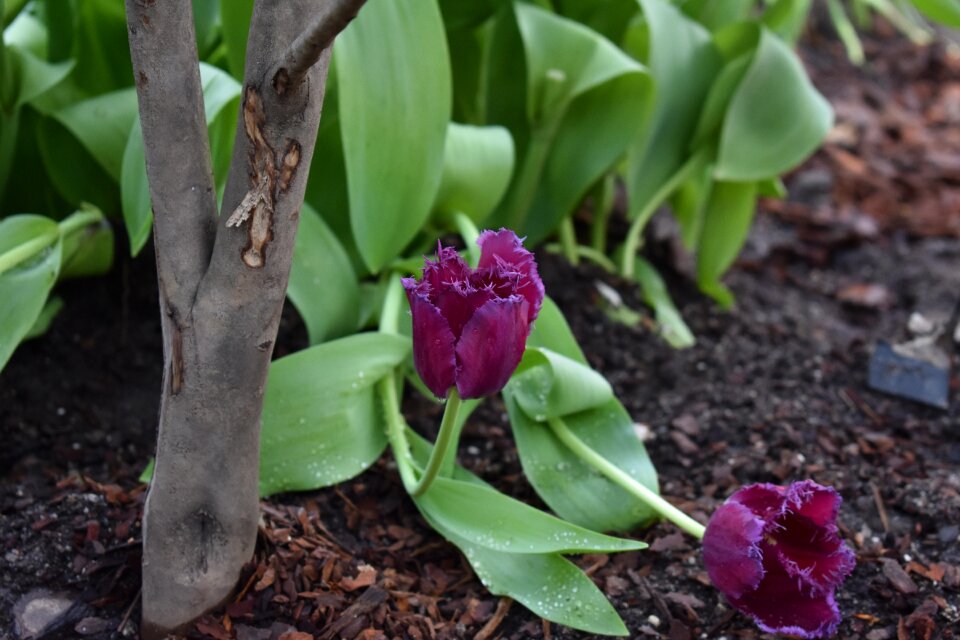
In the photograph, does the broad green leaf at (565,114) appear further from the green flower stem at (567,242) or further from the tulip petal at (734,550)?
the tulip petal at (734,550)

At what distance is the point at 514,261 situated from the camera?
0.86m

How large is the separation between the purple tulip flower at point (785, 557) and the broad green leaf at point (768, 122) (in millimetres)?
806

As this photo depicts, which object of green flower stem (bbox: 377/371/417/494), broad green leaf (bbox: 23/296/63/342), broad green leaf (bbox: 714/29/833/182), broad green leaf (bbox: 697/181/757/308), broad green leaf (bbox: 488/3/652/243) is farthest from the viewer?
broad green leaf (bbox: 697/181/757/308)

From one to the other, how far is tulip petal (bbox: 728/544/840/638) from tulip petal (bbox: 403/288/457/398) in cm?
35

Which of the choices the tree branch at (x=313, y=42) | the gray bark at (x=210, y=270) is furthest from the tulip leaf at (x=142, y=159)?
the tree branch at (x=313, y=42)

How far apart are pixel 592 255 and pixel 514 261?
3.05 feet

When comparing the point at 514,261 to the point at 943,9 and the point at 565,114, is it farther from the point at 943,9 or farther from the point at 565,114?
the point at 943,9

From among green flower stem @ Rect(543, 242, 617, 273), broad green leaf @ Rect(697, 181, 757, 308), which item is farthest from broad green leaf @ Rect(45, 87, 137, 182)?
A: broad green leaf @ Rect(697, 181, 757, 308)

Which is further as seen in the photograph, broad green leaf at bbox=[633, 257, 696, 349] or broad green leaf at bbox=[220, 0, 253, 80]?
broad green leaf at bbox=[633, 257, 696, 349]

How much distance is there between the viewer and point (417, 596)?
3.50 ft

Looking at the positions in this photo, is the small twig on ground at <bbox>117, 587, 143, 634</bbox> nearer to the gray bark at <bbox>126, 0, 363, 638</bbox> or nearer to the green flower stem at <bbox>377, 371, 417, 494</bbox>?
the gray bark at <bbox>126, 0, 363, 638</bbox>

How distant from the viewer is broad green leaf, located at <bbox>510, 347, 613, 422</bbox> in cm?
115

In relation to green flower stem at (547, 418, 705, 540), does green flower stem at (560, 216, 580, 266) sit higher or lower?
lower

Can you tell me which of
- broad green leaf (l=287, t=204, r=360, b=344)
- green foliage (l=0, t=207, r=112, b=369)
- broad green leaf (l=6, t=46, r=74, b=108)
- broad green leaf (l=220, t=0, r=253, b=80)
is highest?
broad green leaf (l=220, t=0, r=253, b=80)
